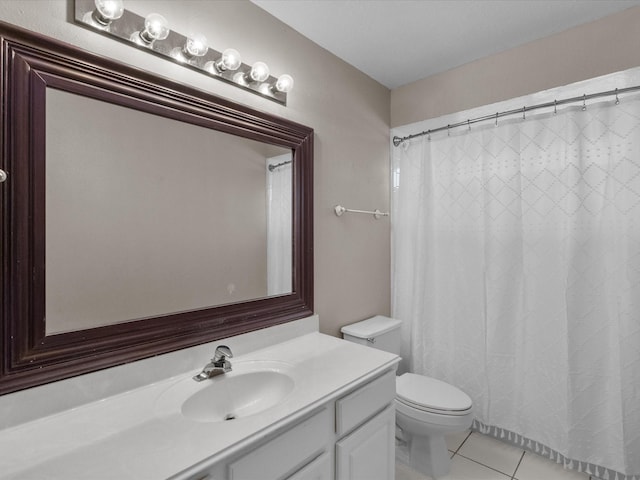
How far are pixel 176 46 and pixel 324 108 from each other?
890mm

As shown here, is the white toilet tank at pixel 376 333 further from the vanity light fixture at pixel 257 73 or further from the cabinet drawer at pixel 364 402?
the vanity light fixture at pixel 257 73

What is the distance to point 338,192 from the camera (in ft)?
6.67

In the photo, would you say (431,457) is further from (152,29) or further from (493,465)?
(152,29)

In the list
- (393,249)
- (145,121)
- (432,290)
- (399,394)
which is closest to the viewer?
(145,121)

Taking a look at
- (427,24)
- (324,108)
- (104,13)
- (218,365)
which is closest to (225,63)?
(104,13)

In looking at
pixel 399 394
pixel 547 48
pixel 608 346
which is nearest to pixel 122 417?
pixel 399 394

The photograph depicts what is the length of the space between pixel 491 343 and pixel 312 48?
6.87ft

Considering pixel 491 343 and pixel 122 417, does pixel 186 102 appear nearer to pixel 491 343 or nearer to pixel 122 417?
pixel 122 417

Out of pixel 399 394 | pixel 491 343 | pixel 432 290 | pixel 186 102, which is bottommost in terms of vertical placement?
pixel 399 394

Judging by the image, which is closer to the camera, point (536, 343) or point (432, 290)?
point (536, 343)

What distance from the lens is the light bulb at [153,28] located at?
1154mm

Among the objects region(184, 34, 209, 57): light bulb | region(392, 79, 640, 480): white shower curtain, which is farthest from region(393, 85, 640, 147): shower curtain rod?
region(184, 34, 209, 57): light bulb

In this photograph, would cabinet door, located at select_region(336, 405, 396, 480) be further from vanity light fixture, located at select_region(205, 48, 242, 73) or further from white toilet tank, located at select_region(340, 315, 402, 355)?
vanity light fixture, located at select_region(205, 48, 242, 73)

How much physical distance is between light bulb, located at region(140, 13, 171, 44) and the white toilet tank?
67.3 inches
